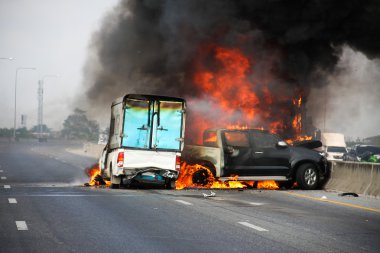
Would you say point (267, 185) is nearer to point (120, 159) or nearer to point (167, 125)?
point (167, 125)

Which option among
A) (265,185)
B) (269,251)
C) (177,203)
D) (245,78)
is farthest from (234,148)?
(245,78)

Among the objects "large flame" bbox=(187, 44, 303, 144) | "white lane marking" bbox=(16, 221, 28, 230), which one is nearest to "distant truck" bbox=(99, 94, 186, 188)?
"white lane marking" bbox=(16, 221, 28, 230)

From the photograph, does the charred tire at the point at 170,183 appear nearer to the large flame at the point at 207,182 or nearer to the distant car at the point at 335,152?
the large flame at the point at 207,182

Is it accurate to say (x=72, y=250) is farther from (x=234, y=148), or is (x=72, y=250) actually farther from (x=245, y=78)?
(x=245, y=78)

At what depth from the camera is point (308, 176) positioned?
2088cm

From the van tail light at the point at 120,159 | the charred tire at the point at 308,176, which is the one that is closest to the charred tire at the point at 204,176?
the van tail light at the point at 120,159

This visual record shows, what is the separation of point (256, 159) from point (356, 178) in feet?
9.00

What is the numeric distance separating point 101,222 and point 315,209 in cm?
503

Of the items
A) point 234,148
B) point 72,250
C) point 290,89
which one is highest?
point 290,89

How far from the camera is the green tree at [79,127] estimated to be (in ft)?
510

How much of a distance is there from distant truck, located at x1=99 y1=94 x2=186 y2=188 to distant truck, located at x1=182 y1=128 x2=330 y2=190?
998 mm

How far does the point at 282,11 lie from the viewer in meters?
36.2

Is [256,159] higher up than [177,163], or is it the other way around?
[256,159]

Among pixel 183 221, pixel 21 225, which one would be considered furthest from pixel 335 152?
pixel 21 225
